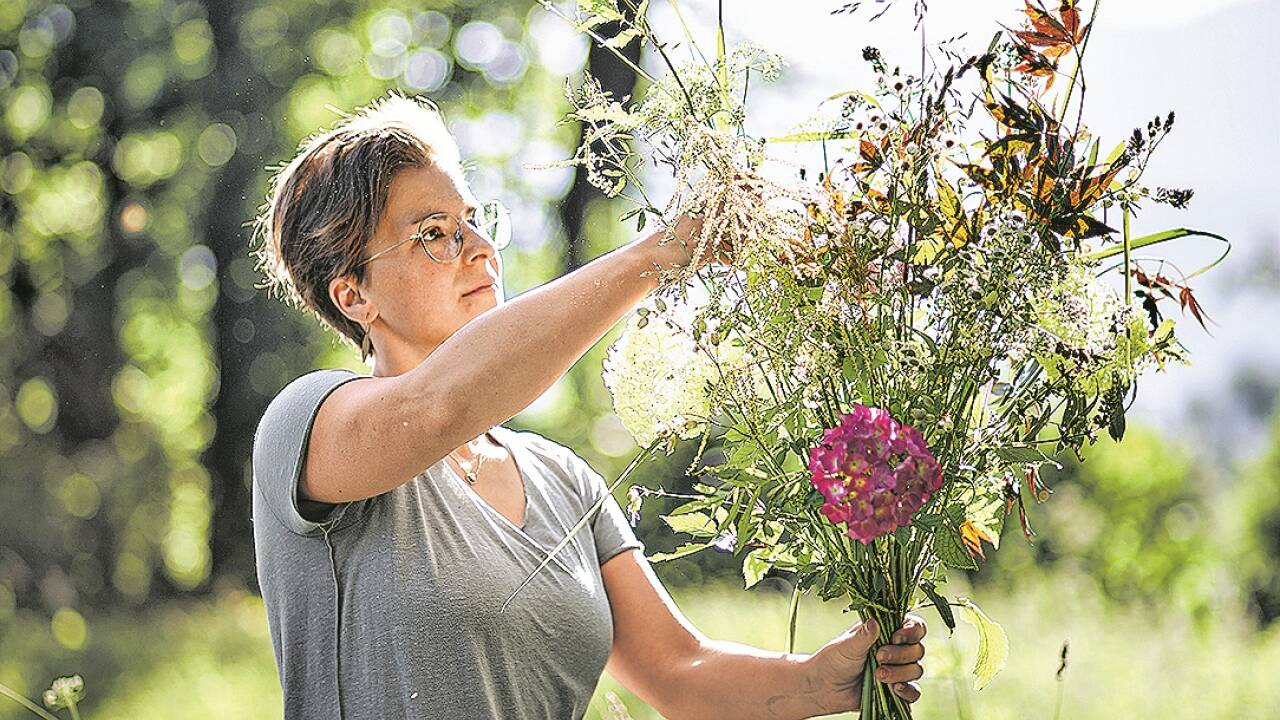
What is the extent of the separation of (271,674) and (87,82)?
198 centimetres

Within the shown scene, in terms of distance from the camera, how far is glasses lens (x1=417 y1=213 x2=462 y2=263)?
1.13 m

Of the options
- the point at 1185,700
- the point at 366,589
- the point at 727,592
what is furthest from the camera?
the point at 727,592

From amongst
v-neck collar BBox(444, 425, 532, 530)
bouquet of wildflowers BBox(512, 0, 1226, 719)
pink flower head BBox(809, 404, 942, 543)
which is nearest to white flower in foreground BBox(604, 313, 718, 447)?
bouquet of wildflowers BBox(512, 0, 1226, 719)

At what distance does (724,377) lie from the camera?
2.81 ft

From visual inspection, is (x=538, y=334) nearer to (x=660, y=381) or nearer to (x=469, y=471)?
(x=660, y=381)

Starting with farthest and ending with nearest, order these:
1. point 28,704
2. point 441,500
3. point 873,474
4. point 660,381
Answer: point 28,704 < point 441,500 < point 660,381 < point 873,474

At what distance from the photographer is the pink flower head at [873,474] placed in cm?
76

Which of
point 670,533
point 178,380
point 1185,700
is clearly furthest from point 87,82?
point 1185,700

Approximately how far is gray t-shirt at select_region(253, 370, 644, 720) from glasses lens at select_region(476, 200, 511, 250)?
0.20 m

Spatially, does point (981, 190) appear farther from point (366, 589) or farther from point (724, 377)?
point (366, 589)

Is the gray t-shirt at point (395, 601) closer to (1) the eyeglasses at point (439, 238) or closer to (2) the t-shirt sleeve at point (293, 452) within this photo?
(2) the t-shirt sleeve at point (293, 452)

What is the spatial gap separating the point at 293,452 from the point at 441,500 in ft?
0.51

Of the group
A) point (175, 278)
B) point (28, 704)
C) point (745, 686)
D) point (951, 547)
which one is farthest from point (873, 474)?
point (175, 278)

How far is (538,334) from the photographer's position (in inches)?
34.9
